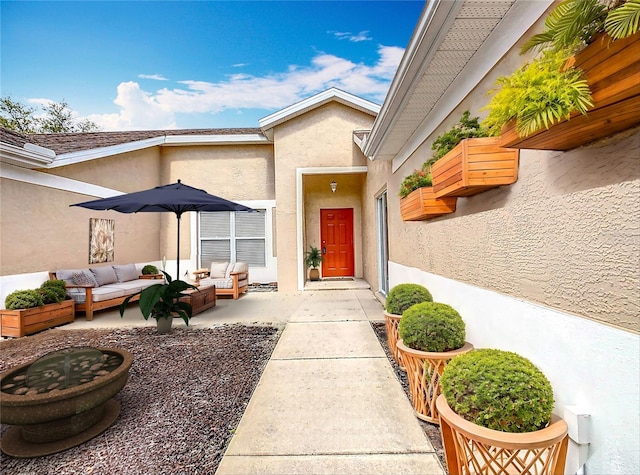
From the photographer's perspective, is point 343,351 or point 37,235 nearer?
point 343,351

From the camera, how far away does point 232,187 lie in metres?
9.02

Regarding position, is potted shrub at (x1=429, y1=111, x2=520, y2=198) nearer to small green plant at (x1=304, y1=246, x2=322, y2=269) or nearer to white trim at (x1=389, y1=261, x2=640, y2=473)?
white trim at (x1=389, y1=261, x2=640, y2=473)

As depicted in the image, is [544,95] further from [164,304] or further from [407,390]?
[164,304]

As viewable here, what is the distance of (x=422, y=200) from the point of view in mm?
2830

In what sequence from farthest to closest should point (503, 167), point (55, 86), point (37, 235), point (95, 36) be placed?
point (55, 86) < point (95, 36) < point (37, 235) < point (503, 167)

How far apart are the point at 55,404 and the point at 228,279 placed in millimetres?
5247

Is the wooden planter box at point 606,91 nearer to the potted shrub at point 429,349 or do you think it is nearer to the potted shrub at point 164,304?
the potted shrub at point 429,349

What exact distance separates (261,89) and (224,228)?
224 inches

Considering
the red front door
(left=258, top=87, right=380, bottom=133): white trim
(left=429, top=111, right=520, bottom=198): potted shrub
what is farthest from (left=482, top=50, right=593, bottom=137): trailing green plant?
the red front door

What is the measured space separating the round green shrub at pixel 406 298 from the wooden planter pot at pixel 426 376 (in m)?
0.90

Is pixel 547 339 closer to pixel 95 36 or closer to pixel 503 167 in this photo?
pixel 503 167

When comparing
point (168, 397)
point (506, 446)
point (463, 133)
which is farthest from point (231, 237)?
point (506, 446)

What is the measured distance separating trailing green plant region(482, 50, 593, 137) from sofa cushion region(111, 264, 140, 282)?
8038mm

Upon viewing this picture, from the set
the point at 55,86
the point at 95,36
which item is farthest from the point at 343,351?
the point at 55,86
